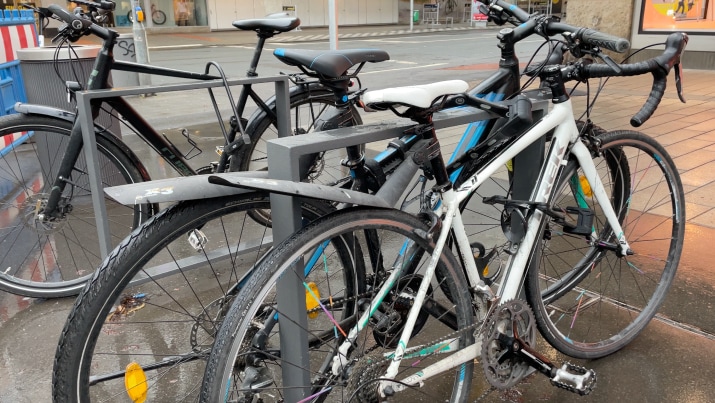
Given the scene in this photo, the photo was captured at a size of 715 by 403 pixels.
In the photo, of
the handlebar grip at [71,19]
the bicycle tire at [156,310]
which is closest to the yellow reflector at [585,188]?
the bicycle tire at [156,310]

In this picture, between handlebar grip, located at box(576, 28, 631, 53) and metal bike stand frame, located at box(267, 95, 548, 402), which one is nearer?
metal bike stand frame, located at box(267, 95, 548, 402)

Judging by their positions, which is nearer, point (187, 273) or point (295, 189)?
point (295, 189)

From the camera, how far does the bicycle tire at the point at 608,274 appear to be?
2.56 meters

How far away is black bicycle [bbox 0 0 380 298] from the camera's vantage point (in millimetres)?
3197

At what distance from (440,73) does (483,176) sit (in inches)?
424

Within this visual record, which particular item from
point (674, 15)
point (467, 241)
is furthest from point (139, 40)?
point (674, 15)

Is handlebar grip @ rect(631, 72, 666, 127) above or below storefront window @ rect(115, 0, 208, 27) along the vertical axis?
below

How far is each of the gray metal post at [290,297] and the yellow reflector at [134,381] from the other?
542 mm

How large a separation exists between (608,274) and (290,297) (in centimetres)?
232

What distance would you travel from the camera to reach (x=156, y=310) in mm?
3195

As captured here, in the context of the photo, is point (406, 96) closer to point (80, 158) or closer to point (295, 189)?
point (295, 189)

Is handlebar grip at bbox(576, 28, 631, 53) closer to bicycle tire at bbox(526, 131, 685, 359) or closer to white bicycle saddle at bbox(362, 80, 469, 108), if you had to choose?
bicycle tire at bbox(526, 131, 685, 359)

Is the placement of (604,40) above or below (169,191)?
above

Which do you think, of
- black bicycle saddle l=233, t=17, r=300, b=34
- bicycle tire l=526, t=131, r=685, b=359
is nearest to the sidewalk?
black bicycle saddle l=233, t=17, r=300, b=34
